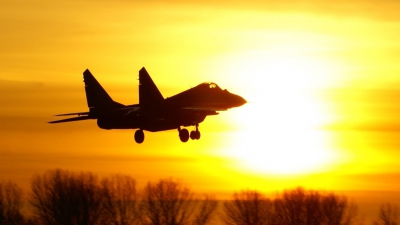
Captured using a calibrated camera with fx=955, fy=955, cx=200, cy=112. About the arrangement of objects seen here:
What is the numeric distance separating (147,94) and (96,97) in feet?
27.9

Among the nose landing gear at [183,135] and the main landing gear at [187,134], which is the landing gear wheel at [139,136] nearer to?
the main landing gear at [187,134]

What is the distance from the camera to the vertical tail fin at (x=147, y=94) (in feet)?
250

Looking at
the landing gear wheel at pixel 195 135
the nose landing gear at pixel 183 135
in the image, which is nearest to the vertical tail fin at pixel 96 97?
the nose landing gear at pixel 183 135

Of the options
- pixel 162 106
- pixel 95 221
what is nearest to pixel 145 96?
pixel 162 106

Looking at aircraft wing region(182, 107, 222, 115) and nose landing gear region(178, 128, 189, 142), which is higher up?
aircraft wing region(182, 107, 222, 115)

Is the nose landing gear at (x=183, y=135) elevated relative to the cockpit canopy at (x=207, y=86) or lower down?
lower down

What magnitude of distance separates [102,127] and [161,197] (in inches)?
1519

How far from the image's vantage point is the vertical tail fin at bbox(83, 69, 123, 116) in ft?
269

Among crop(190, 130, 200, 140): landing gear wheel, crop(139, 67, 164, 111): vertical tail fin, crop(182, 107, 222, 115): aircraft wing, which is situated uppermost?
crop(139, 67, 164, 111): vertical tail fin

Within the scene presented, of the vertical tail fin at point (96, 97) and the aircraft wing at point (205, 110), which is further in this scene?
the vertical tail fin at point (96, 97)

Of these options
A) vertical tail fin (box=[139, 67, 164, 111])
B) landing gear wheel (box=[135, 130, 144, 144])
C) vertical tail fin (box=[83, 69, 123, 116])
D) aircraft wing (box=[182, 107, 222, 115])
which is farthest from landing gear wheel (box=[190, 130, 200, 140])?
vertical tail fin (box=[83, 69, 123, 116])

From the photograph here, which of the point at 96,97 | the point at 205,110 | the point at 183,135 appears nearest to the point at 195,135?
the point at 183,135

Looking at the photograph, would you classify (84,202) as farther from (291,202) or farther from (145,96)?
(145,96)

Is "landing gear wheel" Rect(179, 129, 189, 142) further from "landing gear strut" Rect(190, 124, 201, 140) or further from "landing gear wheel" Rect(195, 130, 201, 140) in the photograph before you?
"landing gear wheel" Rect(195, 130, 201, 140)
